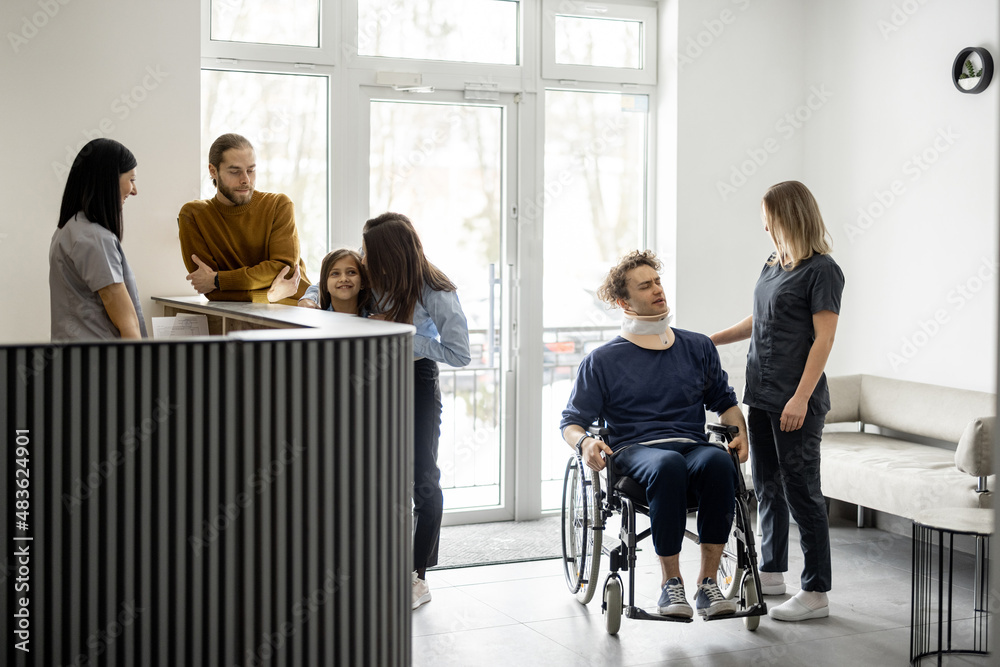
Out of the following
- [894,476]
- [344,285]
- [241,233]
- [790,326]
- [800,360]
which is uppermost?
[241,233]

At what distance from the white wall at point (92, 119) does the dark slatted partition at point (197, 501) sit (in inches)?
86.8

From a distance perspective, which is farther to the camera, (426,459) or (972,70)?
(972,70)

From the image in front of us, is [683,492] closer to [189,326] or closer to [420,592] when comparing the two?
[420,592]

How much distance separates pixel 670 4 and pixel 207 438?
3.76 m

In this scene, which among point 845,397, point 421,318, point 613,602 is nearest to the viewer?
point 613,602

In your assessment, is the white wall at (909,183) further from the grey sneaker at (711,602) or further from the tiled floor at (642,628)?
the grey sneaker at (711,602)

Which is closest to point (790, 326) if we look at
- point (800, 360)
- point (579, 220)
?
point (800, 360)

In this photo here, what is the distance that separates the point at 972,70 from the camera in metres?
4.09

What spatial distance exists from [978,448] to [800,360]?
76 centimetres

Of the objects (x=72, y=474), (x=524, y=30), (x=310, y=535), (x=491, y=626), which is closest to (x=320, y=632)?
(x=310, y=535)

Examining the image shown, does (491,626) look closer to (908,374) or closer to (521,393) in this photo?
(521,393)

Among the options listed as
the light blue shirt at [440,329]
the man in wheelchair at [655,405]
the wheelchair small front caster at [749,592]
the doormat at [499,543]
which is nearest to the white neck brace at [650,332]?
the man in wheelchair at [655,405]

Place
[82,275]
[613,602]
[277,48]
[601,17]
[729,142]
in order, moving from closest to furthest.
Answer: [82,275] < [613,602] < [277,48] < [601,17] < [729,142]

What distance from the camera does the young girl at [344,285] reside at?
10.6ft
